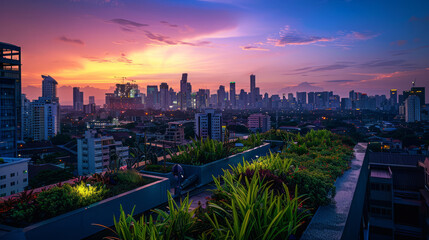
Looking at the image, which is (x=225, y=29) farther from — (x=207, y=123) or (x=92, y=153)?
(x=207, y=123)

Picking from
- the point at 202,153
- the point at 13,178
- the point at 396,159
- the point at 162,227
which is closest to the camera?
the point at 162,227

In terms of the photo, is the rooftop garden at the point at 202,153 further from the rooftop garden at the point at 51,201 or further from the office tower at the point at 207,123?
the office tower at the point at 207,123

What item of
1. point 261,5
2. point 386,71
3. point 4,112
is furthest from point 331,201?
point 4,112

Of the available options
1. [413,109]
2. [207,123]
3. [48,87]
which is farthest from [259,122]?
[48,87]

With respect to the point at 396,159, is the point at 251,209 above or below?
above

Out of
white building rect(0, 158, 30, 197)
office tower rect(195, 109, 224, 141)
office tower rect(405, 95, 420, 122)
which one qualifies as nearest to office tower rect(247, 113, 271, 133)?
office tower rect(195, 109, 224, 141)
